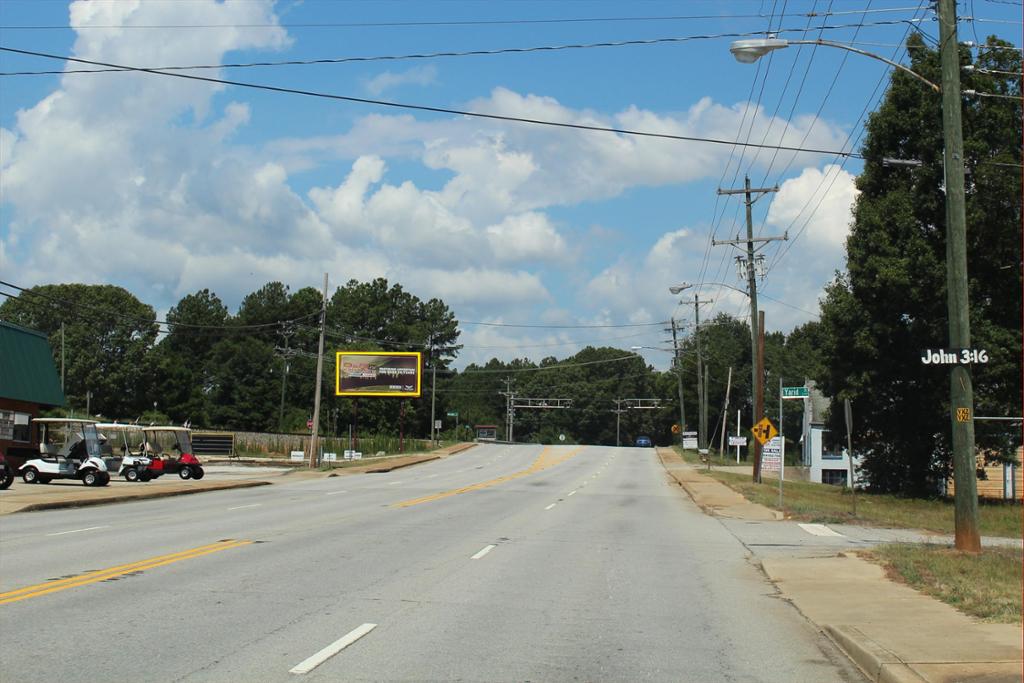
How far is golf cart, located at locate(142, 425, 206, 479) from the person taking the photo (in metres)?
41.0

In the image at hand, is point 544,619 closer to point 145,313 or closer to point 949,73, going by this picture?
point 949,73

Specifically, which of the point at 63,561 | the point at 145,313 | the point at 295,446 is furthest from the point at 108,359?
the point at 63,561

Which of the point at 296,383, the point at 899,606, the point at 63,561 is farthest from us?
the point at 296,383

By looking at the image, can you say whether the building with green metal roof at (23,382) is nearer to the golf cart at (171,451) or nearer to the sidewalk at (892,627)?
the golf cart at (171,451)

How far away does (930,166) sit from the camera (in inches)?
1469

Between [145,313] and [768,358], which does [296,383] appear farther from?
[768,358]

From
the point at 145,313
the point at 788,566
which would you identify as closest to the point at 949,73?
the point at 788,566

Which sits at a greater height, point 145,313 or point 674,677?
point 145,313

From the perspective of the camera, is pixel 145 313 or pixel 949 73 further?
pixel 145 313

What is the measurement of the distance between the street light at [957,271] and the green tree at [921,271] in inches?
758

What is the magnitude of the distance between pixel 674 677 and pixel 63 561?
31.2ft

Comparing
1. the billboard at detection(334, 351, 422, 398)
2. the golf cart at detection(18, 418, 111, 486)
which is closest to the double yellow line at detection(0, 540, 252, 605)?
the golf cart at detection(18, 418, 111, 486)

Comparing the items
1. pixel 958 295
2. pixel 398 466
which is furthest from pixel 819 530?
pixel 398 466

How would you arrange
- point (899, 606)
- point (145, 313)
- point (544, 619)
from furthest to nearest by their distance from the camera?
1. point (145, 313)
2. point (899, 606)
3. point (544, 619)
